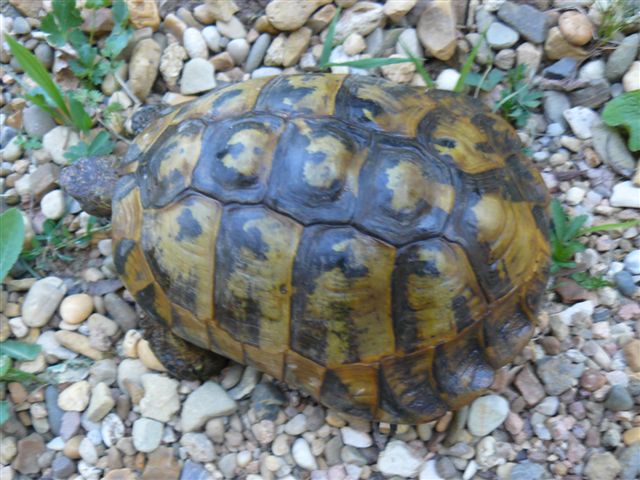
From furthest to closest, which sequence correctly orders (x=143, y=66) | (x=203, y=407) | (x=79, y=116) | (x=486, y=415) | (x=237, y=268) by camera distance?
(x=143, y=66) → (x=79, y=116) → (x=203, y=407) → (x=486, y=415) → (x=237, y=268)

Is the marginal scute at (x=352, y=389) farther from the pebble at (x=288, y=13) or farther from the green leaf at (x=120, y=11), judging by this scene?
the green leaf at (x=120, y=11)

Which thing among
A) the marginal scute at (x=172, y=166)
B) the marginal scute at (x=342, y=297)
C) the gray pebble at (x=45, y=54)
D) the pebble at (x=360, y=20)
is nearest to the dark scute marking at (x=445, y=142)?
the marginal scute at (x=342, y=297)

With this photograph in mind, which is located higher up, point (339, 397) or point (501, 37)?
point (501, 37)

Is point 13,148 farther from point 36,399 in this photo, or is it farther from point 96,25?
point 36,399

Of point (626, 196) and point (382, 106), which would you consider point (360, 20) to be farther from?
point (626, 196)

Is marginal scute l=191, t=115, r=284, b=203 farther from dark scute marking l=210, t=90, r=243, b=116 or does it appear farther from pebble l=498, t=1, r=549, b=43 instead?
pebble l=498, t=1, r=549, b=43

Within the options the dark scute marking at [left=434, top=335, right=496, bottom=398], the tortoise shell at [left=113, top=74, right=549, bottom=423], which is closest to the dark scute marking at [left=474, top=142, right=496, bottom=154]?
the tortoise shell at [left=113, top=74, right=549, bottom=423]

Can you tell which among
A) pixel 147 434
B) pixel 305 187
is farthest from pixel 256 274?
pixel 147 434
